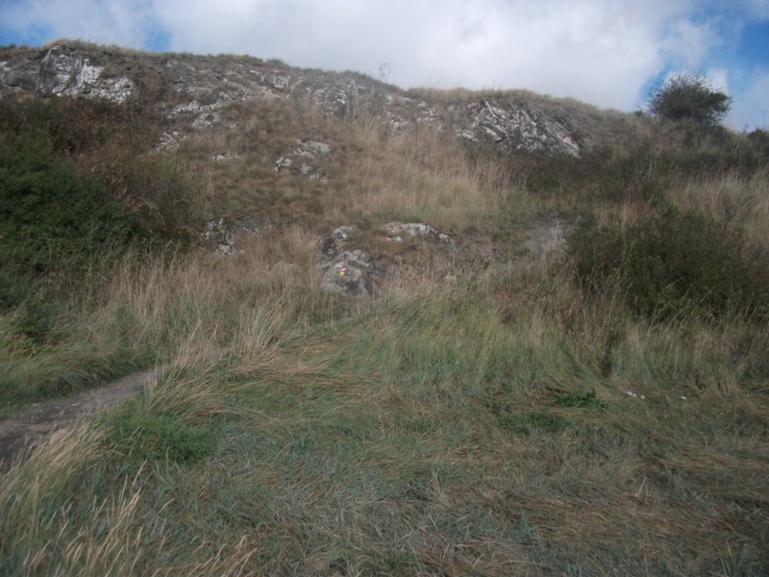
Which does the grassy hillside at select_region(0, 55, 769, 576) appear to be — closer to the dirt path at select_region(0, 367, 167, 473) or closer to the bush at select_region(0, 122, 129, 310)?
the bush at select_region(0, 122, 129, 310)

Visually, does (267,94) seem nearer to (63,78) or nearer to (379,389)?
(63,78)

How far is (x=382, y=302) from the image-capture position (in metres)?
6.39

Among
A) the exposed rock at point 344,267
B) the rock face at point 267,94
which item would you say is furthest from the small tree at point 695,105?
the exposed rock at point 344,267

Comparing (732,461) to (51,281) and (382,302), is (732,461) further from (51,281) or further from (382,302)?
(51,281)

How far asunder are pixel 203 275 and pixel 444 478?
4737mm

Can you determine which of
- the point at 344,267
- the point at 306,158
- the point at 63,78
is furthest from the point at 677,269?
the point at 63,78

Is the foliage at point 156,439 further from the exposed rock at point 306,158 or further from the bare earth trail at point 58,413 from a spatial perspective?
the exposed rock at point 306,158

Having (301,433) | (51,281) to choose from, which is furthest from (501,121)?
(301,433)

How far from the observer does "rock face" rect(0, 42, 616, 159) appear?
14898mm

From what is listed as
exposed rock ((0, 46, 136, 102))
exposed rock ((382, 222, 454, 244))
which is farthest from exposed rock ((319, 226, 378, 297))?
exposed rock ((0, 46, 136, 102))

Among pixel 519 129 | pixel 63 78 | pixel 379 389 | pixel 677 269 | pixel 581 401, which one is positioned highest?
pixel 519 129

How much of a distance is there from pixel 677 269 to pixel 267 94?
13.3m

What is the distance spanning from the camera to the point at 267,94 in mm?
16719

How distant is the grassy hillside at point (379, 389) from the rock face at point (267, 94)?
15.0 feet
